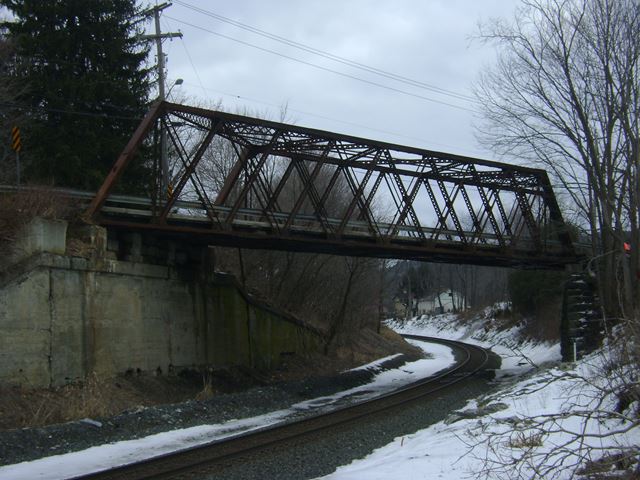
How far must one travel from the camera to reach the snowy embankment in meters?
6.98

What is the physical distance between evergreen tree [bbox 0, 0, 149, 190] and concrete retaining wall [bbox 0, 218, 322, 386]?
865cm

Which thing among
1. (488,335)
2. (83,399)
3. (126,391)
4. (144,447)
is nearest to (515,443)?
(144,447)

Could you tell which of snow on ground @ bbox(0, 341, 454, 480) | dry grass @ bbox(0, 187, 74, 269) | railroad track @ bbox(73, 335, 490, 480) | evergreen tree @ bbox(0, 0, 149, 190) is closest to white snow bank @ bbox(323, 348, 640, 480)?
railroad track @ bbox(73, 335, 490, 480)

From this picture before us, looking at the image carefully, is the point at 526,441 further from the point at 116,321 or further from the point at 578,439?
the point at 116,321

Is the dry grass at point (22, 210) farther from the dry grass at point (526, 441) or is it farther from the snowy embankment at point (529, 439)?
the dry grass at point (526, 441)

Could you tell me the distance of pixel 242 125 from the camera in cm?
2114

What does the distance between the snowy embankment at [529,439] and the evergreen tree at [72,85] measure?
65.6 ft

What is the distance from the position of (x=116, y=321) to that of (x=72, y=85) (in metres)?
13.2

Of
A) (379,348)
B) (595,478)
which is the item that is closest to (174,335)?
(595,478)

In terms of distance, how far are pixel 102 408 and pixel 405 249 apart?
12545mm

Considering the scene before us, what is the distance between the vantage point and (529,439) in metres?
8.42

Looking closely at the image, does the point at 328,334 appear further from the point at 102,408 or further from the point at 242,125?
the point at 102,408

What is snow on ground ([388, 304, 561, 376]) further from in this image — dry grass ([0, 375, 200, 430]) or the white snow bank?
the white snow bank

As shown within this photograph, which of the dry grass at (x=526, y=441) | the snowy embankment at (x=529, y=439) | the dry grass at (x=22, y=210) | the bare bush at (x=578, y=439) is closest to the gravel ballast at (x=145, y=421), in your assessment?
the dry grass at (x=22, y=210)
